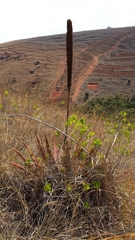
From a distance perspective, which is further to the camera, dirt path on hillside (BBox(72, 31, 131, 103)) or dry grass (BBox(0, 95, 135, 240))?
dirt path on hillside (BBox(72, 31, 131, 103))

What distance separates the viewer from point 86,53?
28641 millimetres

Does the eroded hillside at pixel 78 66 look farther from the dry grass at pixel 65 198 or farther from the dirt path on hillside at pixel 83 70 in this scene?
the dry grass at pixel 65 198

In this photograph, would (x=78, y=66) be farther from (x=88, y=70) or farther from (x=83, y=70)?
(x=88, y=70)

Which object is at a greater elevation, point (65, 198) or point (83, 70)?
point (65, 198)

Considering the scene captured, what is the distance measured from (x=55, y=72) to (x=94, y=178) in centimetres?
2219

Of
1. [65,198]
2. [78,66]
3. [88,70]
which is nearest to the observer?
[65,198]

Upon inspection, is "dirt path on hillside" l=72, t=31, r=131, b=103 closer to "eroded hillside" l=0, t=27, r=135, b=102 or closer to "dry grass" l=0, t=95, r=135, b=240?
"eroded hillside" l=0, t=27, r=135, b=102

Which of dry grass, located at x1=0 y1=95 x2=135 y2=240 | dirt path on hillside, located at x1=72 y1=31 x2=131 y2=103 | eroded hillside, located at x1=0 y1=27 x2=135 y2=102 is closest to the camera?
dry grass, located at x1=0 y1=95 x2=135 y2=240

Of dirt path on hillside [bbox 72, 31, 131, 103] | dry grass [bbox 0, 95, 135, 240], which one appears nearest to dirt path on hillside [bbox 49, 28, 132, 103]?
dirt path on hillside [bbox 72, 31, 131, 103]

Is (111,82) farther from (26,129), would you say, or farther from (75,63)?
(26,129)

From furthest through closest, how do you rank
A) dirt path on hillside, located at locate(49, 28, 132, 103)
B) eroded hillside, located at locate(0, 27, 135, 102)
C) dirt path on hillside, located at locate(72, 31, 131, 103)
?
eroded hillside, located at locate(0, 27, 135, 102), dirt path on hillside, located at locate(72, 31, 131, 103), dirt path on hillside, located at locate(49, 28, 132, 103)

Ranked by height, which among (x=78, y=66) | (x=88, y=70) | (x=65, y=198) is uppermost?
(x=65, y=198)

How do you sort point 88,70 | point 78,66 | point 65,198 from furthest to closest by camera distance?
1. point 78,66
2. point 88,70
3. point 65,198

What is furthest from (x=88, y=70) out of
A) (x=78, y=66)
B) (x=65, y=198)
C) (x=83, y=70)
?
(x=65, y=198)
